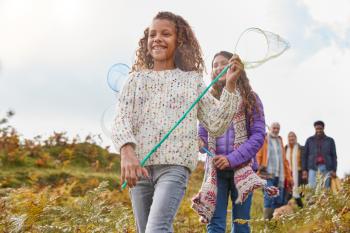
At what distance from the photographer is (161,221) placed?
3.65 m

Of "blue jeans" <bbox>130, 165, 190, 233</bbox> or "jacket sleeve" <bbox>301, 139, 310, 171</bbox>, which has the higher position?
"jacket sleeve" <bbox>301, 139, 310, 171</bbox>

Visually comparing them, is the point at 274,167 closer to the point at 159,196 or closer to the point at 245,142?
the point at 245,142

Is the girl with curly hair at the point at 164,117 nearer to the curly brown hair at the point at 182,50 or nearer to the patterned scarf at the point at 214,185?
the curly brown hair at the point at 182,50

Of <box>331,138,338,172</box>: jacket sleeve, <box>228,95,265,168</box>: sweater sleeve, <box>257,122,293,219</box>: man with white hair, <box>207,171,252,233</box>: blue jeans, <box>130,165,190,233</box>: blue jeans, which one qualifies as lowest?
<box>130,165,190,233</box>: blue jeans

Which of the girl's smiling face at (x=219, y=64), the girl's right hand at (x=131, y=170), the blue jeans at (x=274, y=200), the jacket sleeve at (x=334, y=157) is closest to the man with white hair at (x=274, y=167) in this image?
the blue jeans at (x=274, y=200)

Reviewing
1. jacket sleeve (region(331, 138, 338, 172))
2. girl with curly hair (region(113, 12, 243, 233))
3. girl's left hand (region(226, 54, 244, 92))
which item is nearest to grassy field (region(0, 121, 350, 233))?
girl with curly hair (region(113, 12, 243, 233))

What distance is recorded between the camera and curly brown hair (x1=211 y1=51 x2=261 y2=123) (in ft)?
17.9

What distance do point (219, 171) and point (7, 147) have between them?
10.2 m

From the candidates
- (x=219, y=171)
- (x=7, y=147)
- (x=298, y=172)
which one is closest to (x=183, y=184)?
(x=219, y=171)

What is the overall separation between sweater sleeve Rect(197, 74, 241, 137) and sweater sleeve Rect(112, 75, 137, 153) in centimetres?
47

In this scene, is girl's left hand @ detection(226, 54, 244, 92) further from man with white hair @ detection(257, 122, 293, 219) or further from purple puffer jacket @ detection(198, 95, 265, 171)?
man with white hair @ detection(257, 122, 293, 219)

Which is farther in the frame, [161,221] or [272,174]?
[272,174]

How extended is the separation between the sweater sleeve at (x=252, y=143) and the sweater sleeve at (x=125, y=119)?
1.35 meters

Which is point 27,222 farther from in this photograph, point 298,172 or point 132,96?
point 298,172
